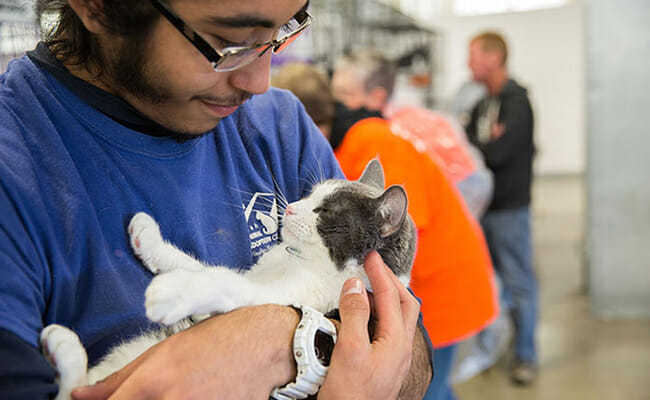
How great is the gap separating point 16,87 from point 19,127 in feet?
0.23

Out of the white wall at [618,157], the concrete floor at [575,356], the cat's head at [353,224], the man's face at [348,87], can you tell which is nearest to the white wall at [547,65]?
the concrete floor at [575,356]

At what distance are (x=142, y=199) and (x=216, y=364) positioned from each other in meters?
0.27

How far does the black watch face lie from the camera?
777 millimetres

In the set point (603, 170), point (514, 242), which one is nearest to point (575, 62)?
point (603, 170)

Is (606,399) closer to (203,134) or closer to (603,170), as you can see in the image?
(603,170)

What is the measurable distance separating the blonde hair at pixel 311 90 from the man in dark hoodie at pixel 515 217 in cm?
191

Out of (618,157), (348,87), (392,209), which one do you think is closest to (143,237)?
(392,209)

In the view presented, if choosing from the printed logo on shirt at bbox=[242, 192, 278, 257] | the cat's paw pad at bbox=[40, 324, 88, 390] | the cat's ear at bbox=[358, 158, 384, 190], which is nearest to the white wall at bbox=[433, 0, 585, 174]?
the cat's ear at bbox=[358, 158, 384, 190]

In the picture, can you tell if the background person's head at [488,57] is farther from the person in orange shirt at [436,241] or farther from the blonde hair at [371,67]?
the person in orange shirt at [436,241]

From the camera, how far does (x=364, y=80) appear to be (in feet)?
8.14

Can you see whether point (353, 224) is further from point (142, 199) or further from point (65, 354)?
point (65, 354)

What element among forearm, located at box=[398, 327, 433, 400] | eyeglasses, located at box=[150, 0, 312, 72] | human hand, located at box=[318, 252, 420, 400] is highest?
eyeglasses, located at box=[150, 0, 312, 72]

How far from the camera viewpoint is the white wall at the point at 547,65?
33.9 ft

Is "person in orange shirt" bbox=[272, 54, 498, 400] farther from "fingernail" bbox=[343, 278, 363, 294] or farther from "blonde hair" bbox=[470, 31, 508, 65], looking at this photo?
"blonde hair" bbox=[470, 31, 508, 65]
